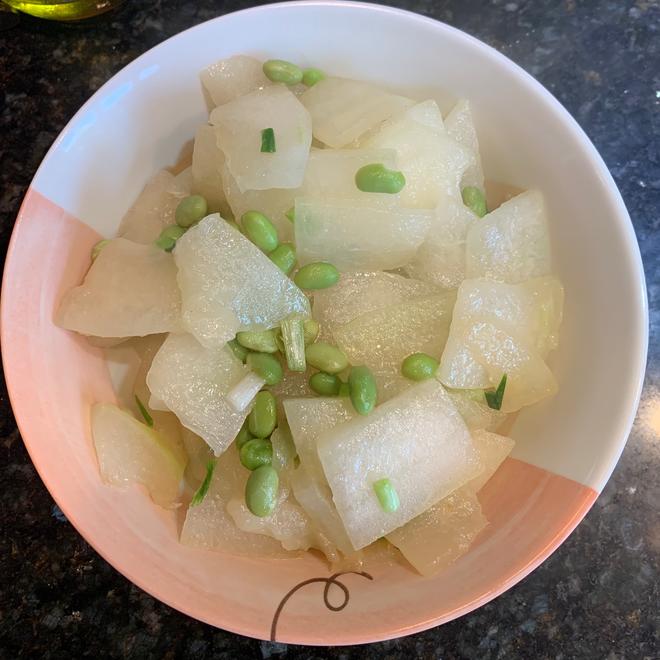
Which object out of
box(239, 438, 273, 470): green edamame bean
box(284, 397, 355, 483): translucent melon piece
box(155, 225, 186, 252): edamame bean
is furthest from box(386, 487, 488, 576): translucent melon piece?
box(155, 225, 186, 252): edamame bean

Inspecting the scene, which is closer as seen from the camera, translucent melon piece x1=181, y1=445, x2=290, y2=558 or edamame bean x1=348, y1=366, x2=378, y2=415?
edamame bean x1=348, y1=366, x2=378, y2=415

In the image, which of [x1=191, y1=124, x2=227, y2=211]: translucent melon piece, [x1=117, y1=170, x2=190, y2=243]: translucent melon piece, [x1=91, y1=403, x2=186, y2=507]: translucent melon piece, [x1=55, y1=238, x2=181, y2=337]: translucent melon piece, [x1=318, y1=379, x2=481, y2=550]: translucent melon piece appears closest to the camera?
[x1=318, y1=379, x2=481, y2=550]: translucent melon piece

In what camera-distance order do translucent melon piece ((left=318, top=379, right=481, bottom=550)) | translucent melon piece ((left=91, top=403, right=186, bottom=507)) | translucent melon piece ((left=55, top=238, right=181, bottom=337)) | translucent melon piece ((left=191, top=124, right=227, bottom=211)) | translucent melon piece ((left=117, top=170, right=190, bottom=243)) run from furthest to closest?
1. translucent melon piece ((left=117, top=170, right=190, bottom=243))
2. translucent melon piece ((left=191, top=124, right=227, bottom=211))
3. translucent melon piece ((left=91, top=403, right=186, bottom=507))
4. translucent melon piece ((left=55, top=238, right=181, bottom=337))
5. translucent melon piece ((left=318, top=379, right=481, bottom=550))

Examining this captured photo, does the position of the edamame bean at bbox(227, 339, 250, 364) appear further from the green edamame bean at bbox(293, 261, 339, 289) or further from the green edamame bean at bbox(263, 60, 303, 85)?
the green edamame bean at bbox(263, 60, 303, 85)

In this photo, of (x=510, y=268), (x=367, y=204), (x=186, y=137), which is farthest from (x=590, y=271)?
(x=186, y=137)

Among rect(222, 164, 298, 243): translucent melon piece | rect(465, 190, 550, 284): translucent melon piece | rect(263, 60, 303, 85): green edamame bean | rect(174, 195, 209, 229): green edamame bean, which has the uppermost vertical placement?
rect(263, 60, 303, 85): green edamame bean

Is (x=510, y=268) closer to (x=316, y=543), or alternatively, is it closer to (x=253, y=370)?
(x=253, y=370)

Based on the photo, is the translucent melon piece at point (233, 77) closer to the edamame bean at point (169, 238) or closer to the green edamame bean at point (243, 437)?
the edamame bean at point (169, 238)
